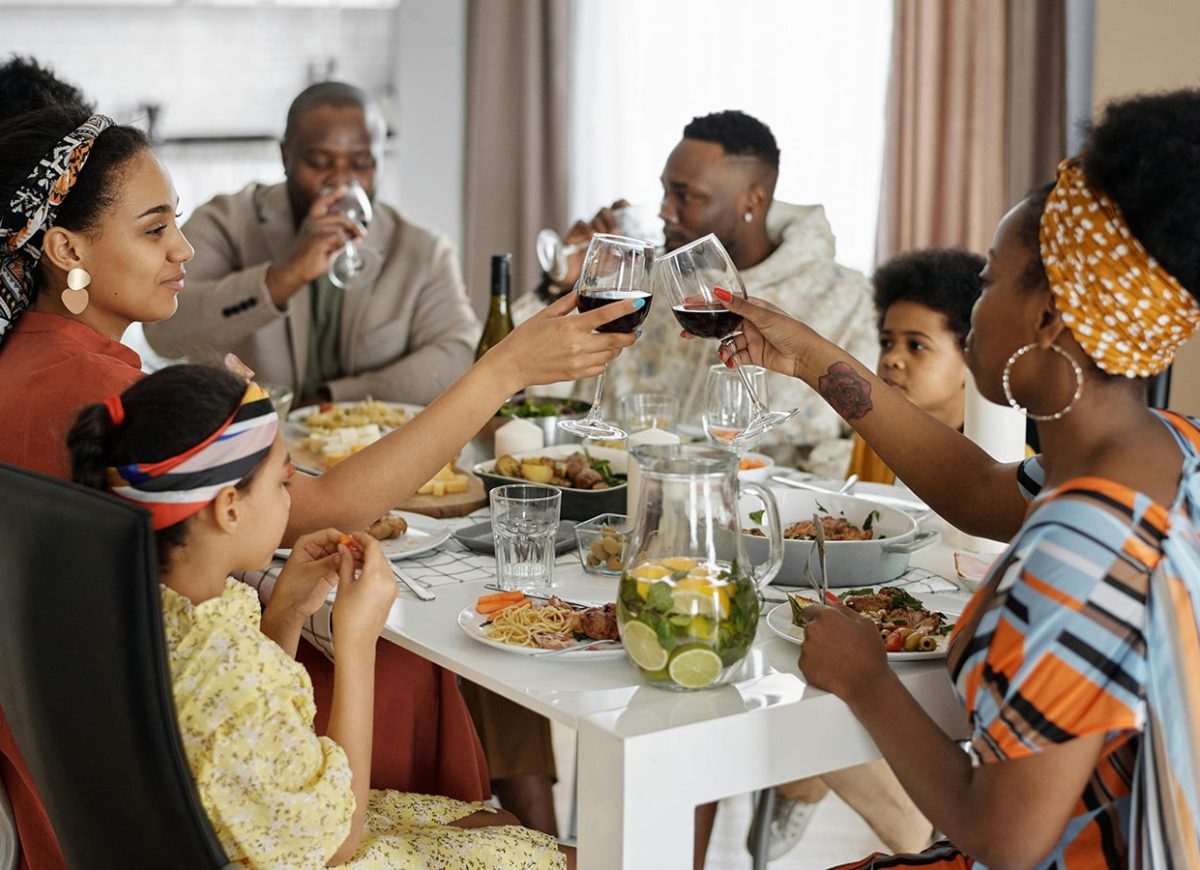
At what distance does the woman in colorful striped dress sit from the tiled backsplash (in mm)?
4562

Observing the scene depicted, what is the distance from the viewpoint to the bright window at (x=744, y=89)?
13.5 feet

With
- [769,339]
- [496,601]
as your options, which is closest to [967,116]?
[769,339]

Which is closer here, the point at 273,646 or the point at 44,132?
the point at 273,646

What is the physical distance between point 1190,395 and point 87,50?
416cm

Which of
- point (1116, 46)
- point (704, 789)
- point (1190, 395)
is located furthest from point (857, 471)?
point (704, 789)

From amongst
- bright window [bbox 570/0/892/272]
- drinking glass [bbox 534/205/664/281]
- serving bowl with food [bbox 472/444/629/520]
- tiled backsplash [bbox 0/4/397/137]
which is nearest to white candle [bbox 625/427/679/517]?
serving bowl with food [bbox 472/444/629/520]

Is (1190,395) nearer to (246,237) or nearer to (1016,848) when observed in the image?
(1016,848)

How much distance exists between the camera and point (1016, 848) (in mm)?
1090

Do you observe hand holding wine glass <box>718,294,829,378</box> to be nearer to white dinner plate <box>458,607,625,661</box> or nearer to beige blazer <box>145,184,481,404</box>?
white dinner plate <box>458,607,625,661</box>

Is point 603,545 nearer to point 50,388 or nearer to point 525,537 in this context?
point 525,537

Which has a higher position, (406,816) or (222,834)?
(222,834)

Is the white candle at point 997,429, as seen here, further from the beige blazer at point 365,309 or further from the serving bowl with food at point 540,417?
the beige blazer at point 365,309

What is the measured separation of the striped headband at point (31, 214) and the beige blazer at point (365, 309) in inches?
60.8

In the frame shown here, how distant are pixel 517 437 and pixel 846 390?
0.78 m
